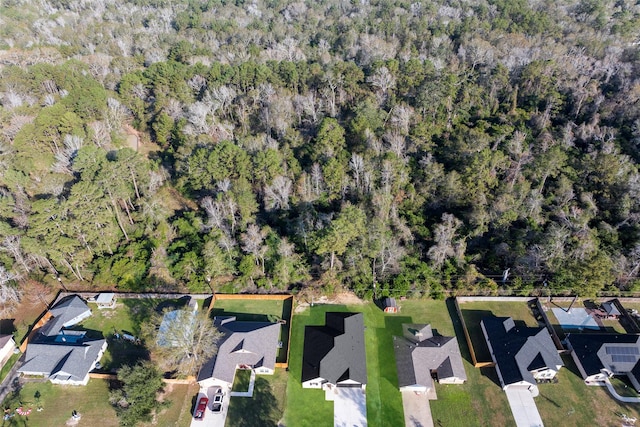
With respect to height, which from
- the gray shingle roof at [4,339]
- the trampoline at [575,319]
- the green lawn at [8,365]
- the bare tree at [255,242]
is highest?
the bare tree at [255,242]

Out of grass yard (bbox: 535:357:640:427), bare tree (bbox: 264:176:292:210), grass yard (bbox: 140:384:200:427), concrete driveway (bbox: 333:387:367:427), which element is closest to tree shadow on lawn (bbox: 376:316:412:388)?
concrete driveway (bbox: 333:387:367:427)

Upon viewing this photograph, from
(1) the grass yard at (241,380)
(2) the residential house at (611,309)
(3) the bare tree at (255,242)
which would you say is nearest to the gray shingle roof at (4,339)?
(1) the grass yard at (241,380)

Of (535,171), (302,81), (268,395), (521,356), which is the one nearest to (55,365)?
(268,395)

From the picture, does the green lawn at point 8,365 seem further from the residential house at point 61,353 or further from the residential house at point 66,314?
the residential house at point 66,314

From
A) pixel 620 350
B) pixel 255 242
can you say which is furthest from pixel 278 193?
pixel 620 350

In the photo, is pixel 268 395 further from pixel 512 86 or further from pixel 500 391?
pixel 512 86
